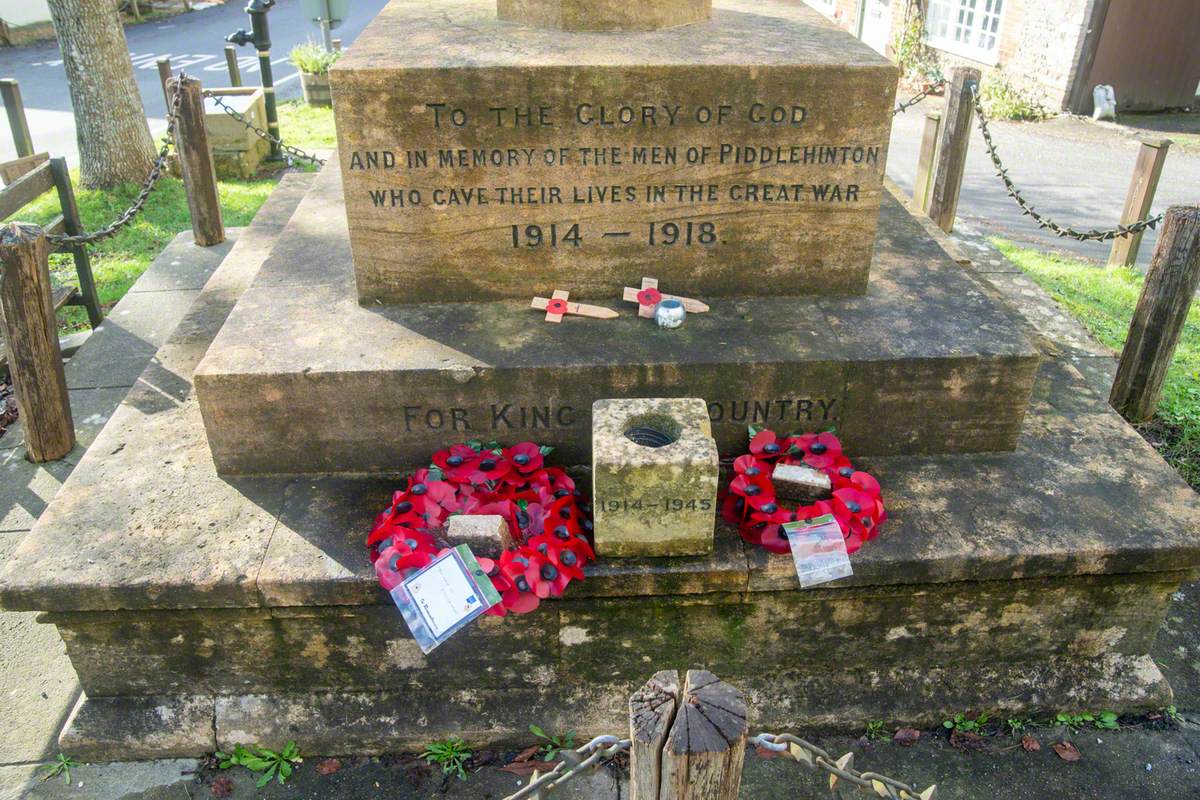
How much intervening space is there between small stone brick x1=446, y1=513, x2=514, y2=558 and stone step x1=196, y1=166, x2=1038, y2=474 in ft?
2.07

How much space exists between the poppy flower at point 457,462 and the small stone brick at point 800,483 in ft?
3.88

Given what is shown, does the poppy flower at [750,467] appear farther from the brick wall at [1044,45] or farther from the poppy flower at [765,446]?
the brick wall at [1044,45]

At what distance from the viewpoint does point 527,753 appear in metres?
3.32

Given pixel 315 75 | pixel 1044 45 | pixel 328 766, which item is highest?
pixel 1044 45

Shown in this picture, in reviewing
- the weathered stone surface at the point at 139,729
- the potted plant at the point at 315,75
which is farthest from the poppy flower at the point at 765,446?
the potted plant at the point at 315,75

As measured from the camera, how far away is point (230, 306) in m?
5.05

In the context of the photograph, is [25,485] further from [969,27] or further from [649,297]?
[969,27]

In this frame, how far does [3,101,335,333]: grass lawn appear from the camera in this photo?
715cm

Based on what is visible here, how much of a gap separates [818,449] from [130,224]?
7329 mm

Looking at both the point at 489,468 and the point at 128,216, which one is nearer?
the point at 489,468

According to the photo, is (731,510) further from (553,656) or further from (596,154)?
(596,154)

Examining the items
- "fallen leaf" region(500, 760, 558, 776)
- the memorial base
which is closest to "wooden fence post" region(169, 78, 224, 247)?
the memorial base

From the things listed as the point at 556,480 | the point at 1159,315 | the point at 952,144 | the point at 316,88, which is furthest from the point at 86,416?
the point at 316,88

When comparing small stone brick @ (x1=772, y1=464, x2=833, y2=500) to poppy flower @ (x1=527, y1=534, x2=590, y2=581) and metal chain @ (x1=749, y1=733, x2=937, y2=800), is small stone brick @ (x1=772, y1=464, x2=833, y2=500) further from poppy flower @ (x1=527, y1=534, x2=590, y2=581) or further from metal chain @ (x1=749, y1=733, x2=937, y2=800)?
metal chain @ (x1=749, y1=733, x2=937, y2=800)
